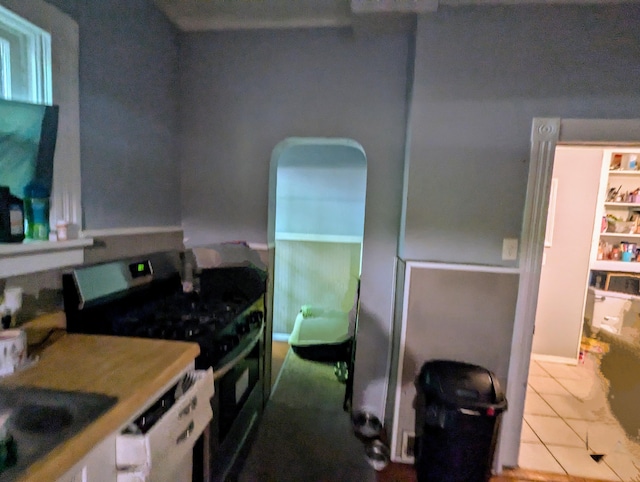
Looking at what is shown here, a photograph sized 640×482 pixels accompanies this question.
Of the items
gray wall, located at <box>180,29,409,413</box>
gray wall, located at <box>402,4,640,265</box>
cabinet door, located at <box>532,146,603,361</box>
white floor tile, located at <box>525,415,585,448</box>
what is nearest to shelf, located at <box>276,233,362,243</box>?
gray wall, located at <box>180,29,409,413</box>

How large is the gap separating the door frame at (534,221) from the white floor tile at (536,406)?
0.69m

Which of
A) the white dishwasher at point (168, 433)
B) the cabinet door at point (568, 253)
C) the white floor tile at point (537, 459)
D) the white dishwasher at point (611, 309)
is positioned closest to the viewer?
the white dishwasher at point (168, 433)

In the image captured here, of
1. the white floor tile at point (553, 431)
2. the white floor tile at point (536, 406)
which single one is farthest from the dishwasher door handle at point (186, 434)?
the white floor tile at point (536, 406)

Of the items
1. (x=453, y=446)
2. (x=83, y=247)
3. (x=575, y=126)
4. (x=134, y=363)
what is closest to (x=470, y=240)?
(x=575, y=126)

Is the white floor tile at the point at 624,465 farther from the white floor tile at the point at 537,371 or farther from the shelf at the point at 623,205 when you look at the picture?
the shelf at the point at 623,205

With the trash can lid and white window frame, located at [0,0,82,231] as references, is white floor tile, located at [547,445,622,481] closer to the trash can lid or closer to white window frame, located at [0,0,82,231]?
the trash can lid

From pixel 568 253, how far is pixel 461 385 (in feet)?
7.93

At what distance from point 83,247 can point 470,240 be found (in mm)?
1878

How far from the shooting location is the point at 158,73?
5.99ft

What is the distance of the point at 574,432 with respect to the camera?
212 cm

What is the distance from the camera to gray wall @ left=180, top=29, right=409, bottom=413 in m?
1.91

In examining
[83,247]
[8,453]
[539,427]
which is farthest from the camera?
[539,427]

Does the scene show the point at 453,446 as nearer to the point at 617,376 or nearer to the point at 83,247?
the point at 83,247

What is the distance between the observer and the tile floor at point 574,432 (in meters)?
1.83
